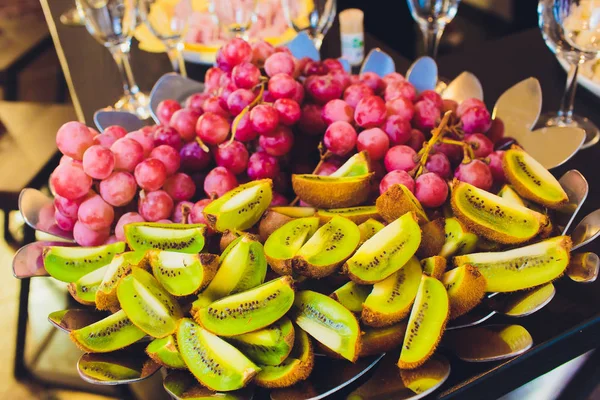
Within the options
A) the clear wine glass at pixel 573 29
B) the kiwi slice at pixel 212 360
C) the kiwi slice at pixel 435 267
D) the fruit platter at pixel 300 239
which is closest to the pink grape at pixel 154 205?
the fruit platter at pixel 300 239

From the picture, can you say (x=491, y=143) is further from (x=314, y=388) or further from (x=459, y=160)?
(x=314, y=388)

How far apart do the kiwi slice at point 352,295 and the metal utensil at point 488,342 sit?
88 mm

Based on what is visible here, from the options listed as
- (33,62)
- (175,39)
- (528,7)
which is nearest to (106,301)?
(175,39)

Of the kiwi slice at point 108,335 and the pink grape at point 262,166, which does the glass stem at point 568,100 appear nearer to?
the pink grape at point 262,166

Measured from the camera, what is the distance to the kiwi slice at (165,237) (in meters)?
0.56

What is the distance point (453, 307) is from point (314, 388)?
15 cm

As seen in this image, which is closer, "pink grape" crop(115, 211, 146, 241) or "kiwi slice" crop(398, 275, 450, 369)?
"kiwi slice" crop(398, 275, 450, 369)

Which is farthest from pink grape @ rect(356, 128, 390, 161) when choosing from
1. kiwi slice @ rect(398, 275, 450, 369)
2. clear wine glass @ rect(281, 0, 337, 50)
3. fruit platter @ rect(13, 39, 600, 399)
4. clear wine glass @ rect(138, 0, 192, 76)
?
clear wine glass @ rect(138, 0, 192, 76)

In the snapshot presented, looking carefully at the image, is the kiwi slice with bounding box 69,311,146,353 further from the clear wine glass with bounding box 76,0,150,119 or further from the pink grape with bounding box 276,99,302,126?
the clear wine glass with bounding box 76,0,150,119

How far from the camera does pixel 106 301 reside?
521 millimetres

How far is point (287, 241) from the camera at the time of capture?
1.75 ft

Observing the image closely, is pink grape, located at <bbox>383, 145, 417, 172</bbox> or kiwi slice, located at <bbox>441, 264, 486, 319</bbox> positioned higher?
pink grape, located at <bbox>383, 145, 417, 172</bbox>

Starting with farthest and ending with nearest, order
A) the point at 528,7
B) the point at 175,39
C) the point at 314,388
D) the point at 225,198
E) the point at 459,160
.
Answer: the point at 528,7 < the point at 175,39 < the point at 459,160 < the point at 225,198 < the point at 314,388

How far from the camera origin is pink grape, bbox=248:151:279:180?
68 cm
